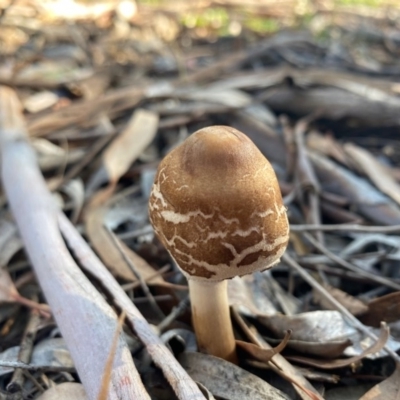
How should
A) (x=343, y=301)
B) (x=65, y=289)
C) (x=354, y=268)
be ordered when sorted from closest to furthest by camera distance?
(x=65, y=289) → (x=343, y=301) → (x=354, y=268)

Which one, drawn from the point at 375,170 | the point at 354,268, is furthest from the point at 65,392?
the point at 375,170

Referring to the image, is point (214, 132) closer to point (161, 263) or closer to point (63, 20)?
point (161, 263)

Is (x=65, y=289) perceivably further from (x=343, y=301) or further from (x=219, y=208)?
(x=343, y=301)

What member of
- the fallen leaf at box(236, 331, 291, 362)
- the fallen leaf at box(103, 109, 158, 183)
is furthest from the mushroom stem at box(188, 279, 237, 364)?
the fallen leaf at box(103, 109, 158, 183)

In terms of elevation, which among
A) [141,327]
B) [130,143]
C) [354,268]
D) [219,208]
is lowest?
[354,268]

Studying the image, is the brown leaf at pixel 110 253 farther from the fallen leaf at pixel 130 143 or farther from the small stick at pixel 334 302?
the small stick at pixel 334 302

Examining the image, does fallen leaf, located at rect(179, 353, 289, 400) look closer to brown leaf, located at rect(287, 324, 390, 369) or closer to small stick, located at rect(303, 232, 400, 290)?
brown leaf, located at rect(287, 324, 390, 369)
